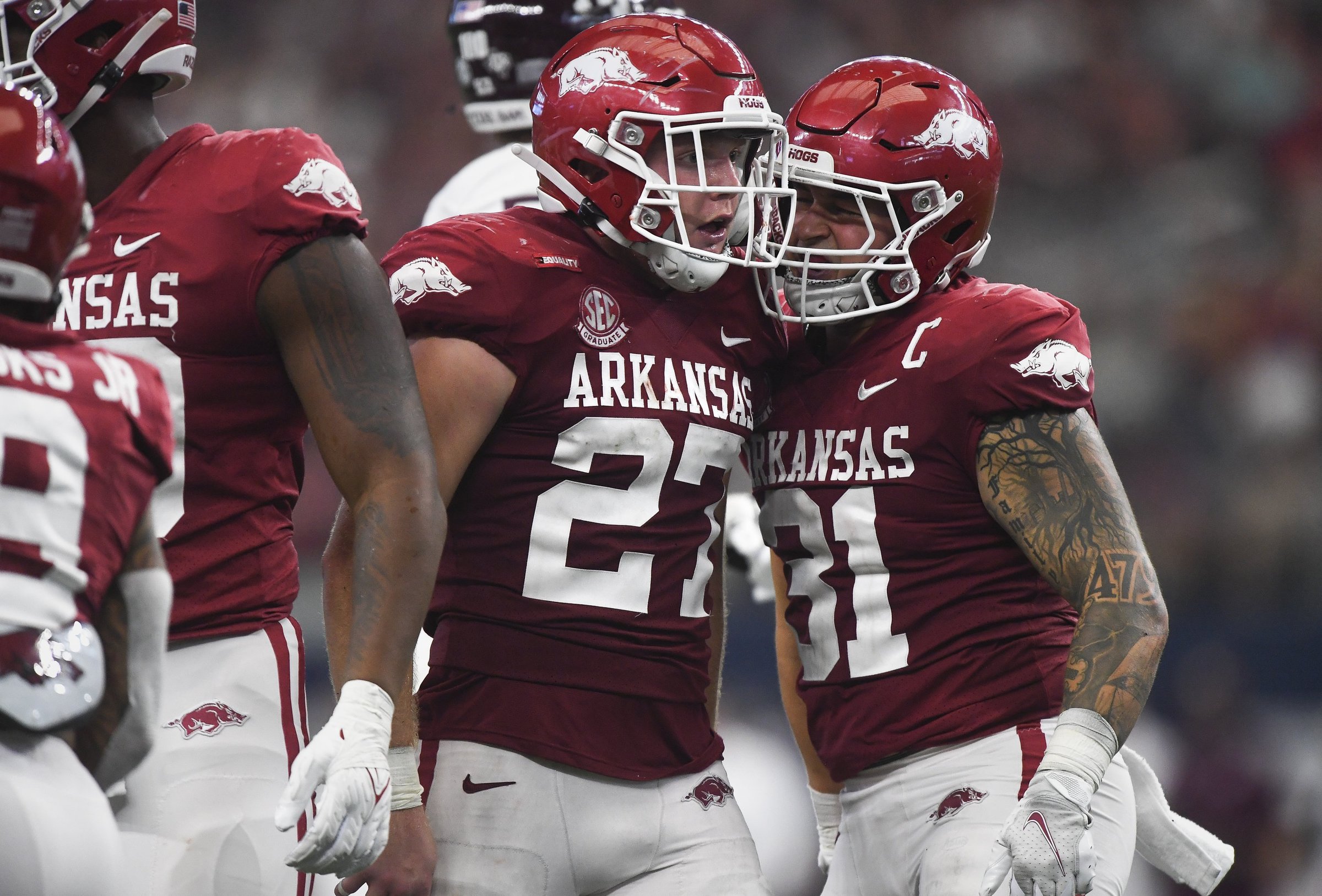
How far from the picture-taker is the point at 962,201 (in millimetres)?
3043

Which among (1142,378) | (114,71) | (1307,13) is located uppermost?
(114,71)

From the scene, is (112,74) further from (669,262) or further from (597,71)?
(669,262)

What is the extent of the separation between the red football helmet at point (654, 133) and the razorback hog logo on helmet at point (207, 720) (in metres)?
0.99

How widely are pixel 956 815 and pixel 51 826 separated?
59.6 inches

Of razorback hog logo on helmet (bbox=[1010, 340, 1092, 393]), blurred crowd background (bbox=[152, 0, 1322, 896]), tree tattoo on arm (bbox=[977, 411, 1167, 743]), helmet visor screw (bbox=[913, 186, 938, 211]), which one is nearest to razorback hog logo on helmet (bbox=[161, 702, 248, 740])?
tree tattoo on arm (bbox=[977, 411, 1167, 743])

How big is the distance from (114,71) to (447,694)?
107 centimetres

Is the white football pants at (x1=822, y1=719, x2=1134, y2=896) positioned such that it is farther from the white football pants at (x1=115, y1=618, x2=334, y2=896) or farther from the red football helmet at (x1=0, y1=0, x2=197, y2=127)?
the red football helmet at (x1=0, y1=0, x2=197, y2=127)

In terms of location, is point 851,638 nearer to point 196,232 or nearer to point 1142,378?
point 196,232

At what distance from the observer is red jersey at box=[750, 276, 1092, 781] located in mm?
2746

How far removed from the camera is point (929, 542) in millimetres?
2785

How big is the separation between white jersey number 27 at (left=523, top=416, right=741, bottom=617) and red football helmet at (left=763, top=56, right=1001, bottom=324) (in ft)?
1.30

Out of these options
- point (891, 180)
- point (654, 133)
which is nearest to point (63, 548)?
point (654, 133)

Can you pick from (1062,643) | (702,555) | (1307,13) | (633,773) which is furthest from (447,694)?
(1307,13)

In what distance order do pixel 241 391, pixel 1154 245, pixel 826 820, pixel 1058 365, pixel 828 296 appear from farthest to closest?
pixel 1154 245 < pixel 826 820 < pixel 828 296 < pixel 1058 365 < pixel 241 391
